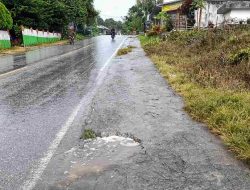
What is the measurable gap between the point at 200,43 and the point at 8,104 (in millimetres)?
13350

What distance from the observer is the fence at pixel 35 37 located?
3606 cm

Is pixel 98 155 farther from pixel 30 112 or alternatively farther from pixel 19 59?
pixel 19 59

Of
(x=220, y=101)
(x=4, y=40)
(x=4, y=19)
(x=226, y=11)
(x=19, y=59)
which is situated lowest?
(x=19, y=59)

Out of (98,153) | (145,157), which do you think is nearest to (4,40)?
(98,153)

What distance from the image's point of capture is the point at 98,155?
5.18 m

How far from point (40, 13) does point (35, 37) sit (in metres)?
2.78

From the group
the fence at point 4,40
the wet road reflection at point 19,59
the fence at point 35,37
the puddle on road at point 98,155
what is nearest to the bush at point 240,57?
the puddle on road at point 98,155

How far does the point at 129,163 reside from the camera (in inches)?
192

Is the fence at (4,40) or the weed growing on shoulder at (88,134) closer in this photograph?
the weed growing on shoulder at (88,134)

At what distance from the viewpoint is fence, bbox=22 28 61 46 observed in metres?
36.1

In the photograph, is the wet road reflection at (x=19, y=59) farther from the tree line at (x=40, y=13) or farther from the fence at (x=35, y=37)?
the fence at (x=35, y=37)

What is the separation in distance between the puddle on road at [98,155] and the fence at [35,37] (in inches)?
1244

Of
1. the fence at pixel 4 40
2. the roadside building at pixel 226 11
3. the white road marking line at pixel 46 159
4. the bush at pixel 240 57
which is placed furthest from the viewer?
the roadside building at pixel 226 11

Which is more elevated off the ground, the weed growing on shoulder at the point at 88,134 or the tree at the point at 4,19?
the tree at the point at 4,19
